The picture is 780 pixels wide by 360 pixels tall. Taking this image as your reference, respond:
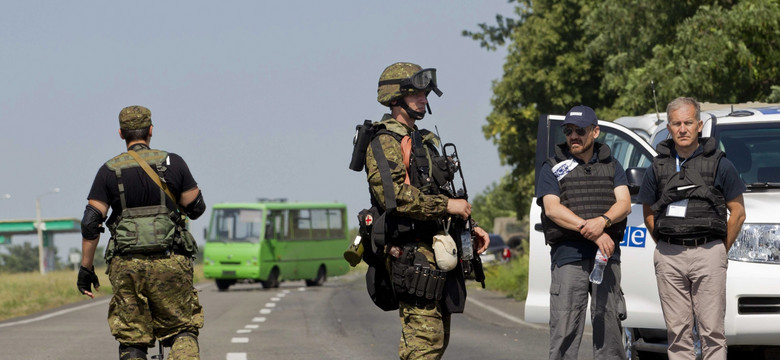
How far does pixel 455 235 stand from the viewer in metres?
6.93

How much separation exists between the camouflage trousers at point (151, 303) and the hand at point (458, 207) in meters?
1.91

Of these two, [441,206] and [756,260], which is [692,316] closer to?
[756,260]

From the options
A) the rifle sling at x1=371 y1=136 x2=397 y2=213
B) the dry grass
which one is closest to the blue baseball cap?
the rifle sling at x1=371 y1=136 x2=397 y2=213

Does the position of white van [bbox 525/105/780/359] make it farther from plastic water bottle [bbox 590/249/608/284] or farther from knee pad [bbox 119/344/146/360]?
knee pad [bbox 119/344/146/360]

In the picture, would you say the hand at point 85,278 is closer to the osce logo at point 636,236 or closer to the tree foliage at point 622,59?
the osce logo at point 636,236

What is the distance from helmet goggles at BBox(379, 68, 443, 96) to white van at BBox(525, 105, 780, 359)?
2.13m

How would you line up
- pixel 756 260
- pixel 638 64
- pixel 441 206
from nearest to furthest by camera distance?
pixel 441 206 < pixel 756 260 < pixel 638 64

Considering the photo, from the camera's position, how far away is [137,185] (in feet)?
25.4

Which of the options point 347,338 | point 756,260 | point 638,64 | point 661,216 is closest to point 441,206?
point 661,216

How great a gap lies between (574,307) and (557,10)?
35673mm

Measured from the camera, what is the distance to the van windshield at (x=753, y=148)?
9.82 meters

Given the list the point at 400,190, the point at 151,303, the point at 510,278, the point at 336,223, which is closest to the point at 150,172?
the point at 151,303

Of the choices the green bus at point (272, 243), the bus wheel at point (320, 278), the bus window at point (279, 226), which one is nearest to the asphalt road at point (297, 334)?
the green bus at point (272, 243)

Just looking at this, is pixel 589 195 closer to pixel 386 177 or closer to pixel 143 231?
pixel 386 177
